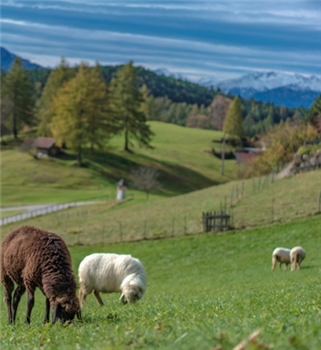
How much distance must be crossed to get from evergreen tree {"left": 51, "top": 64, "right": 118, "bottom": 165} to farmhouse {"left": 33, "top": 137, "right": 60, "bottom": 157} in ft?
11.8

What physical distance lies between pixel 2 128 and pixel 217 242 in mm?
76621

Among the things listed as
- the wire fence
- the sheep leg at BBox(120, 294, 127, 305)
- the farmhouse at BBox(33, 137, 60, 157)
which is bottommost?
the wire fence

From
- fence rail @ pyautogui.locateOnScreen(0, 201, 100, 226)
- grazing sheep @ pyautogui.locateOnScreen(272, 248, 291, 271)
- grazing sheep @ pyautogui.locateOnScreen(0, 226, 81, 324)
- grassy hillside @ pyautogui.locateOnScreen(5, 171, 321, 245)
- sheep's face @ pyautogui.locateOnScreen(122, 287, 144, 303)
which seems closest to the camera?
grazing sheep @ pyautogui.locateOnScreen(0, 226, 81, 324)

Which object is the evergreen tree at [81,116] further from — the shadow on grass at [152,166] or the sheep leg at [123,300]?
the sheep leg at [123,300]

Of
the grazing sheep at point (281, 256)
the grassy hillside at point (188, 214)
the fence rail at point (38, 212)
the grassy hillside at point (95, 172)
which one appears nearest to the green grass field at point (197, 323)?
the grazing sheep at point (281, 256)

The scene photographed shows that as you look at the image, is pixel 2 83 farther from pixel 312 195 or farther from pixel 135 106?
pixel 312 195

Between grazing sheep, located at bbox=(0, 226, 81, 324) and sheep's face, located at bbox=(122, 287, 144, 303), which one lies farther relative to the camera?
sheep's face, located at bbox=(122, 287, 144, 303)

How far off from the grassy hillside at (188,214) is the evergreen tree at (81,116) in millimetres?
29243

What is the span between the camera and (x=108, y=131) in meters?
82.4

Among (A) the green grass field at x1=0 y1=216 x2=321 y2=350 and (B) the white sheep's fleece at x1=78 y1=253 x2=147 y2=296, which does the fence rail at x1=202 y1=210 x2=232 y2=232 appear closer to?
(A) the green grass field at x1=0 y1=216 x2=321 y2=350

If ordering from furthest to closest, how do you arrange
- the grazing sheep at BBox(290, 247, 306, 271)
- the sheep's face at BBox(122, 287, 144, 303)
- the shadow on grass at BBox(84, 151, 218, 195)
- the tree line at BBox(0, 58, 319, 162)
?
the tree line at BBox(0, 58, 319, 162)
the shadow on grass at BBox(84, 151, 218, 195)
the grazing sheep at BBox(290, 247, 306, 271)
the sheep's face at BBox(122, 287, 144, 303)

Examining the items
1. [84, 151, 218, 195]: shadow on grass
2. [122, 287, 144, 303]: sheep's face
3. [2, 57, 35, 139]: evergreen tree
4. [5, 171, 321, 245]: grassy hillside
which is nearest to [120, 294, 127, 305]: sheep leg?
[122, 287, 144, 303]: sheep's face

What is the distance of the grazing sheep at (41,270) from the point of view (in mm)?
8812

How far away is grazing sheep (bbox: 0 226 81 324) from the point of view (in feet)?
28.9
